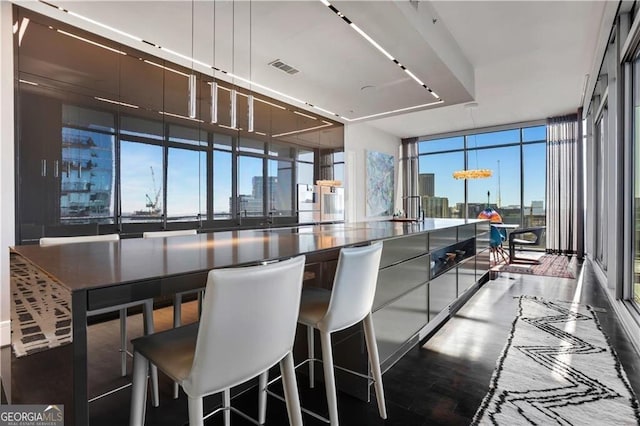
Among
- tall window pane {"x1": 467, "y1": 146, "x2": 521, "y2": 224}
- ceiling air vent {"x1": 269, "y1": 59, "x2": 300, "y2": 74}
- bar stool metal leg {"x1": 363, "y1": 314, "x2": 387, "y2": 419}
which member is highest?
ceiling air vent {"x1": 269, "y1": 59, "x2": 300, "y2": 74}

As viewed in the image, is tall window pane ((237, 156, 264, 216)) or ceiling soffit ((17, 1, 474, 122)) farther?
tall window pane ((237, 156, 264, 216))

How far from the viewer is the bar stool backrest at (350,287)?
4.82ft

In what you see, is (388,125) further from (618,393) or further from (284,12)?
(618,393)

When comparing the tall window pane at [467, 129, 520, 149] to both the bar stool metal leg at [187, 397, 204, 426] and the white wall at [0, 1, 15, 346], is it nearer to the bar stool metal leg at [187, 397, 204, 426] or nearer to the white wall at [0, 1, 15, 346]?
the white wall at [0, 1, 15, 346]

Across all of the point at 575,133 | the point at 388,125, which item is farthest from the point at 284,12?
the point at 575,133

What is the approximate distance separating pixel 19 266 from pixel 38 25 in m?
2.91

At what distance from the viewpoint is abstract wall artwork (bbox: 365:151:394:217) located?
801 cm

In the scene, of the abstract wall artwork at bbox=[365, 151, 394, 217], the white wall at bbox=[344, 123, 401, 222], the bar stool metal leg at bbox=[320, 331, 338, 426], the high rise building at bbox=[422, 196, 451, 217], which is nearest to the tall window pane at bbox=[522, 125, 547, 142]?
the high rise building at bbox=[422, 196, 451, 217]

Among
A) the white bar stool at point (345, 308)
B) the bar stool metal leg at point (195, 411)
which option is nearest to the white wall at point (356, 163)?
the white bar stool at point (345, 308)

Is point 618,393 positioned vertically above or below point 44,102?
below

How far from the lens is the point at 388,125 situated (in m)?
8.36

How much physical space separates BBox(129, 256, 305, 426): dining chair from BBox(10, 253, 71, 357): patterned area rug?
0.29 meters

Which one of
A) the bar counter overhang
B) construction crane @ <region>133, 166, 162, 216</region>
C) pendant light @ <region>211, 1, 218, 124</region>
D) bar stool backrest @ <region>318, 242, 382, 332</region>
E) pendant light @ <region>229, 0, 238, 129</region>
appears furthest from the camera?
construction crane @ <region>133, 166, 162, 216</region>

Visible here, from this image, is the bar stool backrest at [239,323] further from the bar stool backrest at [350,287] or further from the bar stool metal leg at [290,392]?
the bar stool backrest at [350,287]
